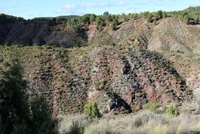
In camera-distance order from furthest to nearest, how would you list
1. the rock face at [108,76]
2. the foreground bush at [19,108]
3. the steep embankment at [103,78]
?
1. the rock face at [108,76]
2. the steep embankment at [103,78]
3. the foreground bush at [19,108]

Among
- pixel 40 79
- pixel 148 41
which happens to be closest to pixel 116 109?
pixel 40 79

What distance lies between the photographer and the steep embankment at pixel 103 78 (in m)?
34.3

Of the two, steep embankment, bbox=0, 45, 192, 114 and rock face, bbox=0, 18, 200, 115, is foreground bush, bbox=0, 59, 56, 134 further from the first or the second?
steep embankment, bbox=0, 45, 192, 114

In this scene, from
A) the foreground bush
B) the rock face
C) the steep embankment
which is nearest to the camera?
the foreground bush

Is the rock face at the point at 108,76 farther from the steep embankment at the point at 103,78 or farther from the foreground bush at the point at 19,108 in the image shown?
the foreground bush at the point at 19,108

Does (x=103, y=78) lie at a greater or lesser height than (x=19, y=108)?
lesser

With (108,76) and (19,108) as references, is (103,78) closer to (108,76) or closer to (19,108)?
(108,76)

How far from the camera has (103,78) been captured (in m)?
38.3

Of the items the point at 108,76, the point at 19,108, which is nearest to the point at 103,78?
the point at 108,76

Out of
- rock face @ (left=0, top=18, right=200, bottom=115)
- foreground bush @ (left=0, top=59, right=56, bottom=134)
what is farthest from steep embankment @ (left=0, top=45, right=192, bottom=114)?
foreground bush @ (left=0, top=59, right=56, bottom=134)

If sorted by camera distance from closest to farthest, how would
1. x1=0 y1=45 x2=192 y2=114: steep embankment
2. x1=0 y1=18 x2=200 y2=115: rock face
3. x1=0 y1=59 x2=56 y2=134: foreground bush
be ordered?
x1=0 y1=59 x2=56 y2=134: foreground bush < x1=0 y1=45 x2=192 y2=114: steep embankment < x1=0 y1=18 x2=200 y2=115: rock face

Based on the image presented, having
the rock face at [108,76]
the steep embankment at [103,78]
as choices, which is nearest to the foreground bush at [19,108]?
the rock face at [108,76]

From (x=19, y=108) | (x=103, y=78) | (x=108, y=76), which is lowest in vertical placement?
A: (x=103, y=78)

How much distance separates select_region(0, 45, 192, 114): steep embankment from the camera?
112 feet
